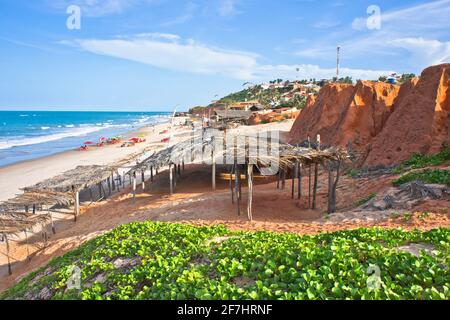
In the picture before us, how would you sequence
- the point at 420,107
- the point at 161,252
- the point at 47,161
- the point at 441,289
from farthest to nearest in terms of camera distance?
the point at 47,161
the point at 420,107
the point at 161,252
the point at 441,289

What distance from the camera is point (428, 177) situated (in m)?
11.3

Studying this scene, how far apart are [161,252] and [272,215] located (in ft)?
21.3

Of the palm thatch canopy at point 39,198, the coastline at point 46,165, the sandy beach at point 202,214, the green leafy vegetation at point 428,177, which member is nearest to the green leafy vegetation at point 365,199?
the sandy beach at point 202,214

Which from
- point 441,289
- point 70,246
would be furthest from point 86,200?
point 441,289

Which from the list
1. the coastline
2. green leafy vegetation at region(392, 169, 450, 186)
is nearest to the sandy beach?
green leafy vegetation at region(392, 169, 450, 186)

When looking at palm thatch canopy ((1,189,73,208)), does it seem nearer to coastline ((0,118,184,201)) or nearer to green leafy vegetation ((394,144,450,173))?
coastline ((0,118,184,201))

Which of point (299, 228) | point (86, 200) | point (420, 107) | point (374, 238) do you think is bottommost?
point (86, 200)

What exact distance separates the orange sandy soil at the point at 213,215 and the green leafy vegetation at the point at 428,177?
607 millimetres

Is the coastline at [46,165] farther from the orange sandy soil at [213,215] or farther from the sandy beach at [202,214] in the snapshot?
the orange sandy soil at [213,215]

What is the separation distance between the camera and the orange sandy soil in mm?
9617

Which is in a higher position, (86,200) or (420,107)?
(420,107)

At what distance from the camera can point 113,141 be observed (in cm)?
4294

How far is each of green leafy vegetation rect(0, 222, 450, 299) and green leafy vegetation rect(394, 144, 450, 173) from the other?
26.9 feet

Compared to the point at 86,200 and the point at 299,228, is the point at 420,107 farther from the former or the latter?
the point at 86,200
